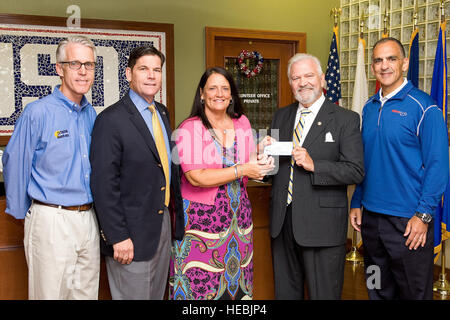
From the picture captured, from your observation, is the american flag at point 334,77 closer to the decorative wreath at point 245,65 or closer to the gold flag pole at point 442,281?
the decorative wreath at point 245,65

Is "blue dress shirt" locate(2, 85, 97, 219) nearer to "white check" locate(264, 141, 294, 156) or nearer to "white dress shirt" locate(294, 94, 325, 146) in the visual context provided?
"white check" locate(264, 141, 294, 156)

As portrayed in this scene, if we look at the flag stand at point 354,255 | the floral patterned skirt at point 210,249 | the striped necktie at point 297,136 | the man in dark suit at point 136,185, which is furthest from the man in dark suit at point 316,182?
the flag stand at point 354,255

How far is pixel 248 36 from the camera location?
5.02 meters

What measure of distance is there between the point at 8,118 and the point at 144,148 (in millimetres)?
2888

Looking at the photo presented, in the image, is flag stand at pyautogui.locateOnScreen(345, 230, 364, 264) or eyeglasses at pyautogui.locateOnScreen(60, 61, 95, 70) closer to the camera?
eyeglasses at pyautogui.locateOnScreen(60, 61, 95, 70)

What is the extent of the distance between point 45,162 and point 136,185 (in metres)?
0.41

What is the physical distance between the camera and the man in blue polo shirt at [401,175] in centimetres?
233

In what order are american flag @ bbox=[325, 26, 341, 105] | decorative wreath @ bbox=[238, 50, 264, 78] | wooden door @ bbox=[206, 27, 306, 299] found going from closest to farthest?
american flag @ bbox=[325, 26, 341, 105]
wooden door @ bbox=[206, 27, 306, 299]
decorative wreath @ bbox=[238, 50, 264, 78]

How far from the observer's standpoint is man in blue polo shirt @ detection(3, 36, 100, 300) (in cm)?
190

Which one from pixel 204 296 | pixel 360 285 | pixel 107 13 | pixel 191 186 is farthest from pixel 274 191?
pixel 107 13

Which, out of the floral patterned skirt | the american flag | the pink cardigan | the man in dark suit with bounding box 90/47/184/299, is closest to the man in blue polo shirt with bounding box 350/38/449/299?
the floral patterned skirt

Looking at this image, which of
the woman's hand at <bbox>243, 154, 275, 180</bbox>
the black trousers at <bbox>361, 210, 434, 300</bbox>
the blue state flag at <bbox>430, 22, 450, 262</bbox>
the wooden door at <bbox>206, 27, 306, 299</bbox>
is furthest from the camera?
the wooden door at <bbox>206, 27, 306, 299</bbox>

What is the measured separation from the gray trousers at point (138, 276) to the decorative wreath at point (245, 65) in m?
3.30

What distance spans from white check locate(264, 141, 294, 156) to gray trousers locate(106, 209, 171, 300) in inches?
23.9
